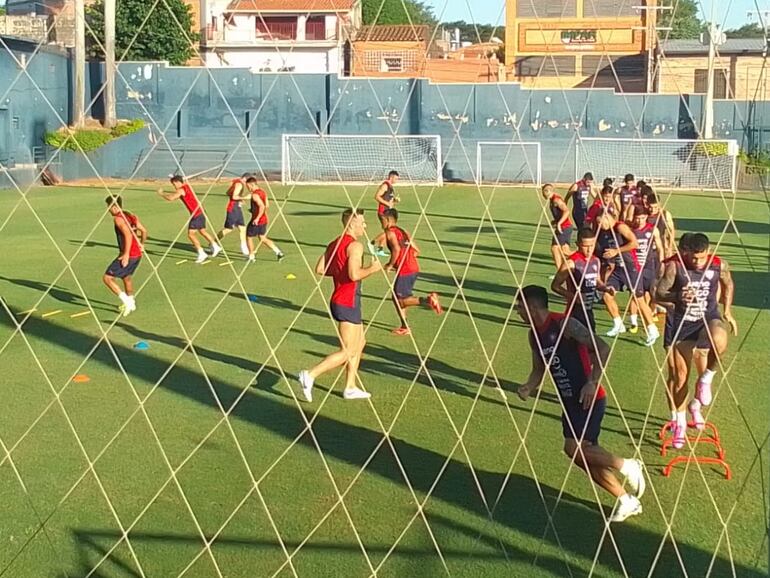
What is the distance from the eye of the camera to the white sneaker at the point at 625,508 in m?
6.59

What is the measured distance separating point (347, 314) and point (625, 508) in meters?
3.55

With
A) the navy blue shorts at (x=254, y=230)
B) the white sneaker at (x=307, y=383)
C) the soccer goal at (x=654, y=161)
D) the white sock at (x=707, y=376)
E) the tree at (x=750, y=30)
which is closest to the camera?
the tree at (x=750, y=30)

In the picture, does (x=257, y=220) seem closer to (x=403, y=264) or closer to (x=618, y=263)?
(x=403, y=264)

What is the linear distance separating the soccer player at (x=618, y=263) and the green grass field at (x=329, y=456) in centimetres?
31

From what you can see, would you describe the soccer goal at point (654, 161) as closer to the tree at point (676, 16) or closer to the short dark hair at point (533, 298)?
the tree at point (676, 16)

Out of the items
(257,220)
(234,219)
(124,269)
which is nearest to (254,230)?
(257,220)

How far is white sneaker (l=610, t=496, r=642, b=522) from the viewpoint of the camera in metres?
6.59

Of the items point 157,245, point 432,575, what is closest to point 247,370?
point 432,575

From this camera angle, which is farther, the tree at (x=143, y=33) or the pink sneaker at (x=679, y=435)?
the tree at (x=143, y=33)

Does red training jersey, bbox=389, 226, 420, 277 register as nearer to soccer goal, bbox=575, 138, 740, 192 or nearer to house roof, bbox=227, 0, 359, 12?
house roof, bbox=227, 0, 359, 12

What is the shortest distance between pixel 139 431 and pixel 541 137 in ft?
110

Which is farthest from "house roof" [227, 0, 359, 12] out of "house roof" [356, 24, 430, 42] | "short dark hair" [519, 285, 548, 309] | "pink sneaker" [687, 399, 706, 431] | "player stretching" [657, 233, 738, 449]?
"pink sneaker" [687, 399, 706, 431]

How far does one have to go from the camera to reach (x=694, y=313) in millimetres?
8156

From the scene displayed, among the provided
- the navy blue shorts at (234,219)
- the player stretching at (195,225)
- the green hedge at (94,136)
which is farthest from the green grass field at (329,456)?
the green hedge at (94,136)
